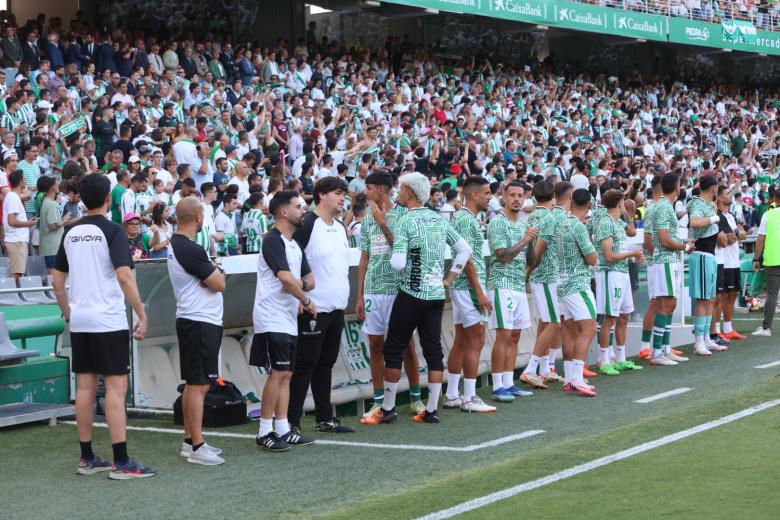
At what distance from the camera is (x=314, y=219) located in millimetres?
8328

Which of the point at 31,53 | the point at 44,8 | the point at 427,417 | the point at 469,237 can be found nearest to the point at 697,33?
the point at 44,8

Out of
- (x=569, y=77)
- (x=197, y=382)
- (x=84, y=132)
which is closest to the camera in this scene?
(x=197, y=382)

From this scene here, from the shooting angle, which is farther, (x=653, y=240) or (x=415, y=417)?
(x=653, y=240)

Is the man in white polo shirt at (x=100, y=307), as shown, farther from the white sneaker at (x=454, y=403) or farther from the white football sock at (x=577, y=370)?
the white football sock at (x=577, y=370)

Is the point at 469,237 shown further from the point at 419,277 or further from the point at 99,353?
the point at 99,353

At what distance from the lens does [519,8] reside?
33.6m

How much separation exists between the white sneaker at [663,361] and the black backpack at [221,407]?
5479 mm

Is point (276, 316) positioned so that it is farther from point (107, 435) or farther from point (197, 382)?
point (107, 435)

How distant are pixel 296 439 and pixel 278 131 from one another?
42.9 feet

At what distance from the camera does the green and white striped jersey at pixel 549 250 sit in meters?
10.7

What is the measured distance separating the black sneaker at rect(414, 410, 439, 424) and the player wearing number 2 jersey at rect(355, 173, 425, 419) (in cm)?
15

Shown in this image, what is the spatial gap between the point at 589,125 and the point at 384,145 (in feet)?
34.6

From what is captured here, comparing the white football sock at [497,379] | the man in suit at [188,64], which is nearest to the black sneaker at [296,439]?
the white football sock at [497,379]

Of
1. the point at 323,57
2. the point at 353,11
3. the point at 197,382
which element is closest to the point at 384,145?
the point at 323,57
